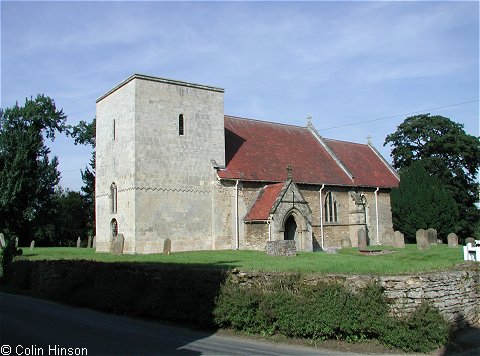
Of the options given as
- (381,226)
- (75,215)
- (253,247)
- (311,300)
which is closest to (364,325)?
(311,300)

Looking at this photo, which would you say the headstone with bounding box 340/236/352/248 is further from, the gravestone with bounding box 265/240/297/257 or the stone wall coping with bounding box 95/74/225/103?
the stone wall coping with bounding box 95/74/225/103

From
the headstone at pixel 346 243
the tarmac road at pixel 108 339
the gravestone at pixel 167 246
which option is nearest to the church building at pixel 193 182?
the headstone at pixel 346 243

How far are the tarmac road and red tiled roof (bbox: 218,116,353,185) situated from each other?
17.7 metres

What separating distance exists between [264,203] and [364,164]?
15.0 metres

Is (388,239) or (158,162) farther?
(388,239)

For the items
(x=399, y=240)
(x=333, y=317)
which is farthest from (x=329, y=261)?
(x=399, y=240)

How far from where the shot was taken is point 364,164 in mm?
40875

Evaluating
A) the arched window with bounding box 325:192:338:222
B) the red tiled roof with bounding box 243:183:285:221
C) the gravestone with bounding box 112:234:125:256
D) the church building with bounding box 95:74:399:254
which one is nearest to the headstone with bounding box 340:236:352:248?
the church building with bounding box 95:74:399:254

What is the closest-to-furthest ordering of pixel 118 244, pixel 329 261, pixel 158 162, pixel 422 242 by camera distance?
pixel 329 261, pixel 118 244, pixel 422 242, pixel 158 162

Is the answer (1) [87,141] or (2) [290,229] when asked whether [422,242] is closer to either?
(2) [290,229]

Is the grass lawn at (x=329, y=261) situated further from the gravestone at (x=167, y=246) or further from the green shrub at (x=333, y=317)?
the gravestone at (x=167, y=246)

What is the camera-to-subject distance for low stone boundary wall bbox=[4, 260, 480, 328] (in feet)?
35.0

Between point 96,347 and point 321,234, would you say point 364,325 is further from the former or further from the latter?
point 321,234

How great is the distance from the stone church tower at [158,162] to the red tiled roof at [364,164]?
13.1m
